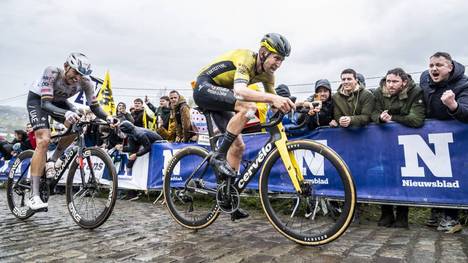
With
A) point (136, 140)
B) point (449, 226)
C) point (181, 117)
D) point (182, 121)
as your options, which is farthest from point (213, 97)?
point (136, 140)

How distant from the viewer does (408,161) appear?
4.93 m

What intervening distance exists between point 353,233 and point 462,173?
169 centimetres

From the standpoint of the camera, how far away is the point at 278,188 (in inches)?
190

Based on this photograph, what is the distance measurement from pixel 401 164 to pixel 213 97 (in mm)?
2959

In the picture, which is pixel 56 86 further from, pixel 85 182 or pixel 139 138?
pixel 139 138

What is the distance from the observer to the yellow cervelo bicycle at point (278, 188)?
129 inches

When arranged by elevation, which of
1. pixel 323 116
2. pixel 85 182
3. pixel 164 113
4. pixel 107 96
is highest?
pixel 107 96

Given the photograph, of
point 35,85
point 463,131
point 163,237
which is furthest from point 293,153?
point 35,85

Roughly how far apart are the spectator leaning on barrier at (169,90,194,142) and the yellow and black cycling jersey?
4313 millimetres

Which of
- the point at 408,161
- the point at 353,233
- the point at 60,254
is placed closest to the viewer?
the point at 60,254

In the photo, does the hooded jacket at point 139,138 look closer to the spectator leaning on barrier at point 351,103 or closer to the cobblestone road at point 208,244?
the cobblestone road at point 208,244

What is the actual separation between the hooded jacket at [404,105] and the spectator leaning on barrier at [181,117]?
Result: 178 inches

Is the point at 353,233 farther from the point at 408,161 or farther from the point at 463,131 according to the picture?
the point at 463,131

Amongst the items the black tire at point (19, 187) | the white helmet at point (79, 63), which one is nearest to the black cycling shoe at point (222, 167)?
the white helmet at point (79, 63)
